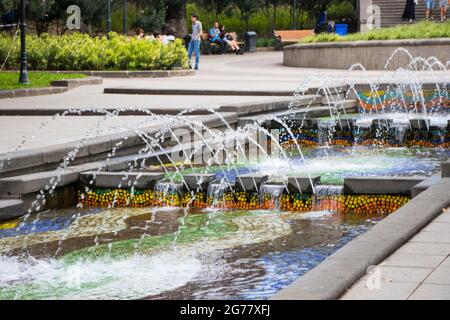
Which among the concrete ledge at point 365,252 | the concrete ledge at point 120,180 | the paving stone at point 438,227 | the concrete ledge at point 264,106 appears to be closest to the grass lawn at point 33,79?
the concrete ledge at point 264,106

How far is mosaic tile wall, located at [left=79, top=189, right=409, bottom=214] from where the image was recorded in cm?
1188

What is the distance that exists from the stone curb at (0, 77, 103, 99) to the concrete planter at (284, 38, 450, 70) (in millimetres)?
8140

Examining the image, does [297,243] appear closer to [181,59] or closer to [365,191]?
[365,191]

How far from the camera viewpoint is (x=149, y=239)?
10703mm

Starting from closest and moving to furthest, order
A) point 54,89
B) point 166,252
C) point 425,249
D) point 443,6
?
point 425,249 → point 166,252 → point 54,89 → point 443,6

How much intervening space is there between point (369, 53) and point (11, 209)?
2332cm

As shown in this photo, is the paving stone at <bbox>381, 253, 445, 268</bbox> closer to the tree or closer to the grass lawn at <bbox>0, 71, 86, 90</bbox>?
the grass lawn at <bbox>0, 71, 86, 90</bbox>

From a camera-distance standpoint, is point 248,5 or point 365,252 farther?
point 248,5

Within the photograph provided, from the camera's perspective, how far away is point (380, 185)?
11852 mm

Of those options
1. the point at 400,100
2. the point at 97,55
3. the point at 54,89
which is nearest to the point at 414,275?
the point at 400,100

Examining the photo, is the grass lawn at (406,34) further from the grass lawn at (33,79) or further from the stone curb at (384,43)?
the grass lawn at (33,79)

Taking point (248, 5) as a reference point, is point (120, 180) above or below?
below

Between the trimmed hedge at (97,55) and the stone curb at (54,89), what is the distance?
3.13 m

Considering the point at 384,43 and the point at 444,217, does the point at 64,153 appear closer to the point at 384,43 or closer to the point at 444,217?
the point at 444,217
